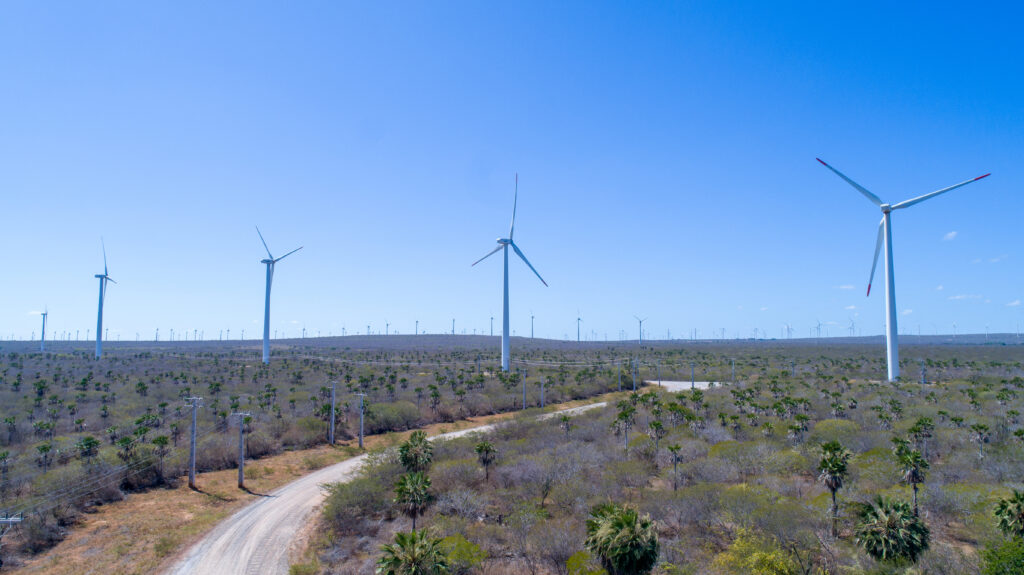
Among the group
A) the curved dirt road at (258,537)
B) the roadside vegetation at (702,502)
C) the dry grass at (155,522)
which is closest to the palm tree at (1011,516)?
the roadside vegetation at (702,502)

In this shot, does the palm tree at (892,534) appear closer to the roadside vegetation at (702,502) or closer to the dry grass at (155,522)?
the roadside vegetation at (702,502)

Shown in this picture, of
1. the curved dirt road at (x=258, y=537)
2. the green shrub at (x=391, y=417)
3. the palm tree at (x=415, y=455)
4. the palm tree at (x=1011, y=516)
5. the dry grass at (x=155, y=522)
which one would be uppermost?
the palm tree at (x=1011, y=516)

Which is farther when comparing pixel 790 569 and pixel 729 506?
pixel 729 506

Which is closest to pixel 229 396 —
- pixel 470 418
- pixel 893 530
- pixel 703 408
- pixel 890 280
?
pixel 470 418

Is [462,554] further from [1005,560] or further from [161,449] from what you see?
[161,449]

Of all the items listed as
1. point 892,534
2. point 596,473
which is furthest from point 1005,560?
point 596,473

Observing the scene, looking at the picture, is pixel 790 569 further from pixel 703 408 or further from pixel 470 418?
pixel 470 418

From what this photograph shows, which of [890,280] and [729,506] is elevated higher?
[890,280]
